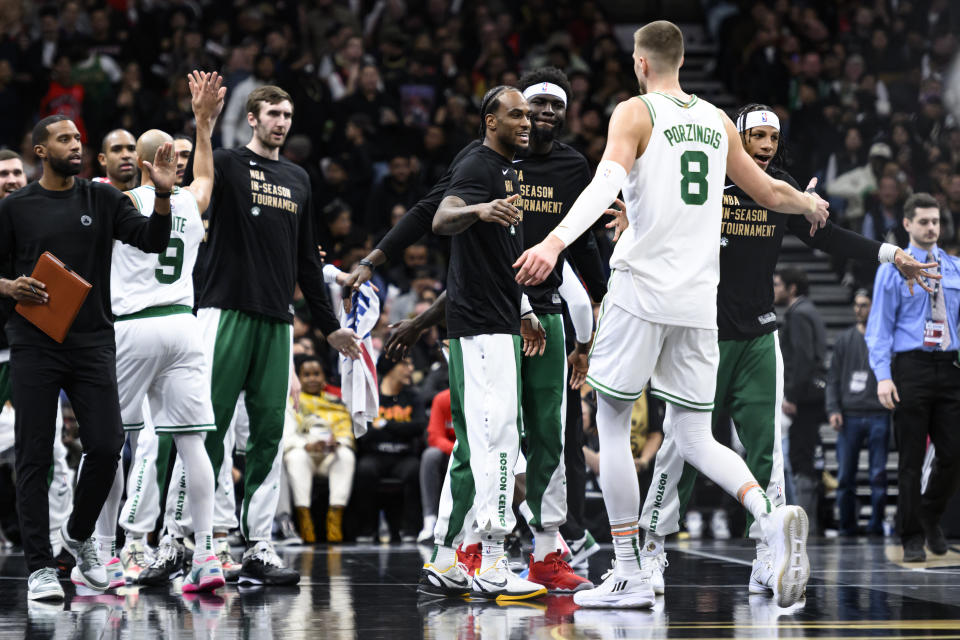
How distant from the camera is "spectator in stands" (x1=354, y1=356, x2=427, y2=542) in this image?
34.7 ft

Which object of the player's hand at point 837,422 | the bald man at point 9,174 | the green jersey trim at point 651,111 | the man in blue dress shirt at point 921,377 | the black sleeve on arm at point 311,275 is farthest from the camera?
the player's hand at point 837,422

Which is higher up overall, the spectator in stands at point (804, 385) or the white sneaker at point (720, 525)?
the spectator in stands at point (804, 385)

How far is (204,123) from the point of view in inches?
239

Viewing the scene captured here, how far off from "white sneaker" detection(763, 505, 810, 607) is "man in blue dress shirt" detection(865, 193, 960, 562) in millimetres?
3471

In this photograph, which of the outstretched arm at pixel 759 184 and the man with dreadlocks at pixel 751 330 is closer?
the outstretched arm at pixel 759 184

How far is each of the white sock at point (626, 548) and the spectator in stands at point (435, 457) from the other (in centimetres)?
489

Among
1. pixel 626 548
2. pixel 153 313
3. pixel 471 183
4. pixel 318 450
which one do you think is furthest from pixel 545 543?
pixel 318 450

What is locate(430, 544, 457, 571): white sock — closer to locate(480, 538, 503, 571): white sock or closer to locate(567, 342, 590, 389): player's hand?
locate(480, 538, 503, 571): white sock

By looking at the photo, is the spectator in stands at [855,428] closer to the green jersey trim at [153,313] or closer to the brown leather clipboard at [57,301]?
the green jersey trim at [153,313]

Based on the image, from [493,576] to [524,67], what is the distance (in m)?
11.1

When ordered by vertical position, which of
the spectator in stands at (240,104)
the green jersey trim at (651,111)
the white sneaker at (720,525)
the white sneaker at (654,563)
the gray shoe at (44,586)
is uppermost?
the spectator in stands at (240,104)

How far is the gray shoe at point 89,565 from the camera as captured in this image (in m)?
5.98

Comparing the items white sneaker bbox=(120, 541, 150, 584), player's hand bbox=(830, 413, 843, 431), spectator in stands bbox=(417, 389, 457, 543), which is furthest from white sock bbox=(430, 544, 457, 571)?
player's hand bbox=(830, 413, 843, 431)

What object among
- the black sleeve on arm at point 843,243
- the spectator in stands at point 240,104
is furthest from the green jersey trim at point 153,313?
the spectator in stands at point 240,104
